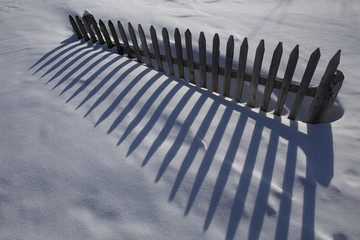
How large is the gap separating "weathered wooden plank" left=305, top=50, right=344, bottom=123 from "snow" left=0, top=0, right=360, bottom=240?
140 mm

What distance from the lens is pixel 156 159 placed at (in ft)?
6.77

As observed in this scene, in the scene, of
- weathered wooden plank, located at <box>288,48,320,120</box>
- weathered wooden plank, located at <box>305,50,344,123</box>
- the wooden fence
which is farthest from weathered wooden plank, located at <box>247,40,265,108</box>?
weathered wooden plank, located at <box>305,50,344,123</box>

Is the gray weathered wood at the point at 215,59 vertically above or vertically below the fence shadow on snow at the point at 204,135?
above

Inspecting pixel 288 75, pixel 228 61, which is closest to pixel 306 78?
pixel 288 75

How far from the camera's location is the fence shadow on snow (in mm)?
1751

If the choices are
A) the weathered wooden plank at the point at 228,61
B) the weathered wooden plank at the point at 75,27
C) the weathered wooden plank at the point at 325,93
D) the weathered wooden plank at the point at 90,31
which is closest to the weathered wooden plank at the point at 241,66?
the weathered wooden plank at the point at 228,61

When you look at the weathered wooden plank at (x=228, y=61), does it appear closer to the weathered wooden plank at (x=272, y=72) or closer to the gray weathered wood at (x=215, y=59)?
the gray weathered wood at (x=215, y=59)

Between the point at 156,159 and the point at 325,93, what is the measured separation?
2.01 m

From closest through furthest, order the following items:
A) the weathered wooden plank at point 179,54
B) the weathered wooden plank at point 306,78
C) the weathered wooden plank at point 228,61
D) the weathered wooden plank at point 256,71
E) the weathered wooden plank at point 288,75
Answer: the weathered wooden plank at point 306,78
the weathered wooden plank at point 288,75
the weathered wooden plank at point 256,71
the weathered wooden plank at point 228,61
the weathered wooden plank at point 179,54

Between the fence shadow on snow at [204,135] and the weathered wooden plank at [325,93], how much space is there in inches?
5.6

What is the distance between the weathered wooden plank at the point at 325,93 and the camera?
203 cm

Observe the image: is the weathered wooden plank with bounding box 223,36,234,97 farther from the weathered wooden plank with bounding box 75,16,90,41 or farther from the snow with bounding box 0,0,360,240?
the weathered wooden plank with bounding box 75,16,90,41

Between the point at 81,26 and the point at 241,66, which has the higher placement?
the point at 241,66

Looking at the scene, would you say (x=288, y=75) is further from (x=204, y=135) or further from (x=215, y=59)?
(x=204, y=135)
